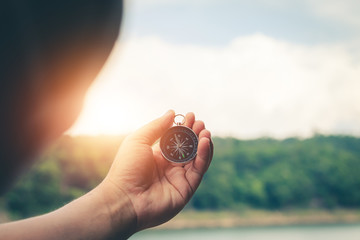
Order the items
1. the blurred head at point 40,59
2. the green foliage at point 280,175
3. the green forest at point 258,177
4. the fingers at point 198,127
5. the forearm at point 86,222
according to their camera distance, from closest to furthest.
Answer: the blurred head at point 40,59 → the forearm at point 86,222 → the fingers at point 198,127 → the green forest at point 258,177 → the green foliage at point 280,175

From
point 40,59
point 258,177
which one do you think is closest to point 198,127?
point 40,59

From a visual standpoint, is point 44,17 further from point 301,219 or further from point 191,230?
point 301,219

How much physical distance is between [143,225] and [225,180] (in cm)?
3498

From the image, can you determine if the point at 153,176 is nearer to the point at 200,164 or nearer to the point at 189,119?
the point at 200,164

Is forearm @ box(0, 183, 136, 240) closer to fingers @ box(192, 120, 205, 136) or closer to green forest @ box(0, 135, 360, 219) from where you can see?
fingers @ box(192, 120, 205, 136)

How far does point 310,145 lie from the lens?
38781 mm

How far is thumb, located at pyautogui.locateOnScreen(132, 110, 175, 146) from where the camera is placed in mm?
2260

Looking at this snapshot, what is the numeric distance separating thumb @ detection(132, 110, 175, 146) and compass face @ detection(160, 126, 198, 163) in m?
0.10

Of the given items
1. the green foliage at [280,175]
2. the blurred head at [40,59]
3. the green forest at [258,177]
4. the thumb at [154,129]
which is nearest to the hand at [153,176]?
the thumb at [154,129]

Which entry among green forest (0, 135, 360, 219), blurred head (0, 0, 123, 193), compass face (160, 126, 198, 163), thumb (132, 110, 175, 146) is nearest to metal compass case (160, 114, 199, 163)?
compass face (160, 126, 198, 163)

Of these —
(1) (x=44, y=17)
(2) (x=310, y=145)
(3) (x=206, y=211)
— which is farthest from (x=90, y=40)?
(2) (x=310, y=145)

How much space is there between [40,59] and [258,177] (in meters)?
38.3

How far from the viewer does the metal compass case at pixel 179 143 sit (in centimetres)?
240

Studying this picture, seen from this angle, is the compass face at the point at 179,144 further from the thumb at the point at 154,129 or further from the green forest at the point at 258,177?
the green forest at the point at 258,177
